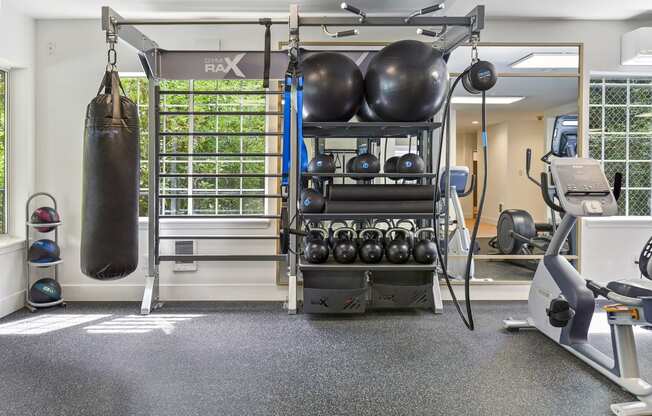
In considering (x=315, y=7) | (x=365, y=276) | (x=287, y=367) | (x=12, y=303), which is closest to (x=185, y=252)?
(x=12, y=303)

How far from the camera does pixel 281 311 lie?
152 inches

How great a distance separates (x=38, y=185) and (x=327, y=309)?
9.52 feet

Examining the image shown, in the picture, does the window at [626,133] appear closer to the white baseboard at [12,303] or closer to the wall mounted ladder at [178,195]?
the wall mounted ladder at [178,195]

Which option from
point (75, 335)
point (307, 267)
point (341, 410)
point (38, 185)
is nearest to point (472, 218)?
point (307, 267)

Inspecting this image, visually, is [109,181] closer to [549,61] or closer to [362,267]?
[362,267]

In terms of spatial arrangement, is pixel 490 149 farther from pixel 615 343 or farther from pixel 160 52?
pixel 160 52

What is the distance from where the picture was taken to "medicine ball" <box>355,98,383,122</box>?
3.59 meters

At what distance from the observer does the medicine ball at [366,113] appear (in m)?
3.59

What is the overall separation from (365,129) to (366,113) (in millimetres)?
167

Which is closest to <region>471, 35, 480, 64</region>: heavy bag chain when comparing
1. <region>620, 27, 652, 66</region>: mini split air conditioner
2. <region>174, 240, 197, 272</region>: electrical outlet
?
<region>620, 27, 652, 66</region>: mini split air conditioner

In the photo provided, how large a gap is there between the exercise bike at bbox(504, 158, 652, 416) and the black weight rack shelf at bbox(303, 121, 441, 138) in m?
1.07

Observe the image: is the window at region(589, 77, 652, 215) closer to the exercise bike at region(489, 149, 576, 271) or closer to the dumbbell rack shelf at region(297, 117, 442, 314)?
the exercise bike at region(489, 149, 576, 271)

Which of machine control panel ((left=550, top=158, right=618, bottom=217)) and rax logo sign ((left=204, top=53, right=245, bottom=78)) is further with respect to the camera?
rax logo sign ((left=204, top=53, right=245, bottom=78))

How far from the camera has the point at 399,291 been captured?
3.75 m
